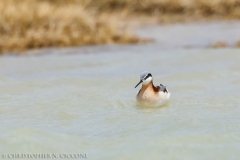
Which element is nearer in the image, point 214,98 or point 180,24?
point 214,98

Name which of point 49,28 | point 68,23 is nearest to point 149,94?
point 49,28

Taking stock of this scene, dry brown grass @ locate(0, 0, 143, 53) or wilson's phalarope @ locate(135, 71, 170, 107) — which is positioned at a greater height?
wilson's phalarope @ locate(135, 71, 170, 107)

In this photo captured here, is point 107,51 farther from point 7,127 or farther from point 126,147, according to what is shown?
point 126,147

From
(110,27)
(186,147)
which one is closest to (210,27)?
(110,27)

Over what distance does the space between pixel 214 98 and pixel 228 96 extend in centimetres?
20

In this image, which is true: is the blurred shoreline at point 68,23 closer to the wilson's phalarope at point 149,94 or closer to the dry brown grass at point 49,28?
the dry brown grass at point 49,28

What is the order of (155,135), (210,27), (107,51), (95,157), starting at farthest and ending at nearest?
(210,27) → (107,51) → (155,135) → (95,157)

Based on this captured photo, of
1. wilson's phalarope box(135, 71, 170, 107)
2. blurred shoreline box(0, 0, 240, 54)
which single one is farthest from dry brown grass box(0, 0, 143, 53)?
wilson's phalarope box(135, 71, 170, 107)

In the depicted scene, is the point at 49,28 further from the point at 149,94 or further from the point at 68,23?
the point at 149,94

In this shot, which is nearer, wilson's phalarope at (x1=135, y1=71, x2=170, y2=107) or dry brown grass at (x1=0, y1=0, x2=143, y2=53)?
wilson's phalarope at (x1=135, y1=71, x2=170, y2=107)

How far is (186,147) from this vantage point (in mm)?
7355

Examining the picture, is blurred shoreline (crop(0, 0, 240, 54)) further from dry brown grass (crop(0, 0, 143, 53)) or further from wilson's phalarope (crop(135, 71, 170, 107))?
wilson's phalarope (crop(135, 71, 170, 107))

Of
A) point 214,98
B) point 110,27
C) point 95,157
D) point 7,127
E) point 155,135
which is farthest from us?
point 110,27

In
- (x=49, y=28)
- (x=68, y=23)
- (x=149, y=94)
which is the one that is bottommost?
(x=49, y=28)
